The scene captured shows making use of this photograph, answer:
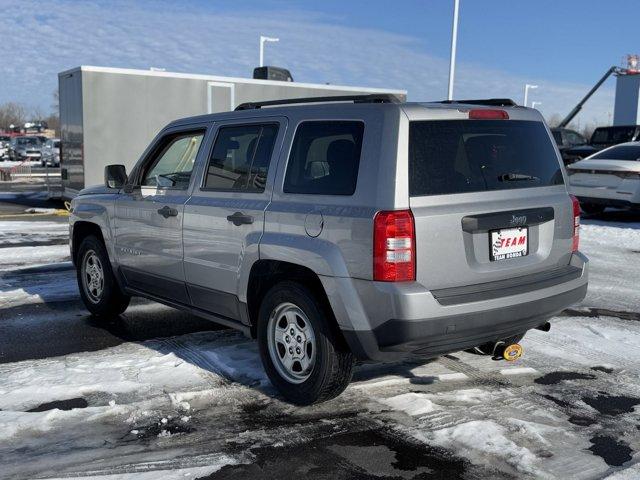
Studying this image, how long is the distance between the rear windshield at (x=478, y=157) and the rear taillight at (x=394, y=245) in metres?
0.19

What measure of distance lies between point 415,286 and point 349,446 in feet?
3.20

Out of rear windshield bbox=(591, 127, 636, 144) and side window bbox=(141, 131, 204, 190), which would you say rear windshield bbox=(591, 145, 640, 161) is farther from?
side window bbox=(141, 131, 204, 190)

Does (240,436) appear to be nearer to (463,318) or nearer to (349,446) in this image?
(349,446)

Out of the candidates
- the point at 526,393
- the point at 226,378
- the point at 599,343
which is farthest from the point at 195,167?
the point at 599,343

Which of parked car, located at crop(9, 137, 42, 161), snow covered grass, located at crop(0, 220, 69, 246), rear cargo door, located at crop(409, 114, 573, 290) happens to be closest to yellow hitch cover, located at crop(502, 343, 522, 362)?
rear cargo door, located at crop(409, 114, 573, 290)

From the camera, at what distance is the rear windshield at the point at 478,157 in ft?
13.0

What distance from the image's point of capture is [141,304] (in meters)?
7.46

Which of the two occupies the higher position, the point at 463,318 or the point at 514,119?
the point at 514,119

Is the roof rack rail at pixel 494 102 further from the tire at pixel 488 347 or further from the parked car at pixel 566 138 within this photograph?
the parked car at pixel 566 138

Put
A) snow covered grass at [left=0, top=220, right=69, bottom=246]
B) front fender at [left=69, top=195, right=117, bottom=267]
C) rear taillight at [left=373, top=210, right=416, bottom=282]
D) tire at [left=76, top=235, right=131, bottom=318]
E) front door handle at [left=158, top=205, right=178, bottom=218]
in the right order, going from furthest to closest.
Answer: snow covered grass at [left=0, top=220, right=69, bottom=246], tire at [left=76, top=235, right=131, bottom=318], front fender at [left=69, top=195, right=117, bottom=267], front door handle at [left=158, top=205, right=178, bottom=218], rear taillight at [left=373, top=210, right=416, bottom=282]

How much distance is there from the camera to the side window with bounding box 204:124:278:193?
4.73 meters

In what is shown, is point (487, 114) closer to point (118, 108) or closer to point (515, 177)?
point (515, 177)

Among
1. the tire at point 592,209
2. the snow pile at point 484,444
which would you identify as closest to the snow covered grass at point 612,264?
the tire at point 592,209

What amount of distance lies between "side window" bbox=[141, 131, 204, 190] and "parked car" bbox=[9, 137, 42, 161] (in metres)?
Answer: 36.9
